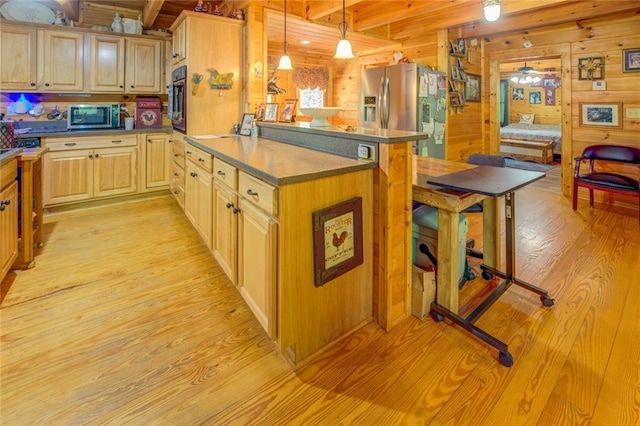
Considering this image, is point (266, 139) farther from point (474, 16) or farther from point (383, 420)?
point (474, 16)

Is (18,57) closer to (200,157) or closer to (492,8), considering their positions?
(200,157)

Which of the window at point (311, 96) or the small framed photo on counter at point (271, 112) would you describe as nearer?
the small framed photo on counter at point (271, 112)

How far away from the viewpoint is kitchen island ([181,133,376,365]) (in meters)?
1.56

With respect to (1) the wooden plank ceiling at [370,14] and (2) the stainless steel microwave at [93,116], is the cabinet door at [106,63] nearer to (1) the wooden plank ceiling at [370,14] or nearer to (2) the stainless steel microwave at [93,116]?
(2) the stainless steel microwave at [93,116]

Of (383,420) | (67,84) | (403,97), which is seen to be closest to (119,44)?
(67,84)

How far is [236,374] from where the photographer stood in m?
1.60

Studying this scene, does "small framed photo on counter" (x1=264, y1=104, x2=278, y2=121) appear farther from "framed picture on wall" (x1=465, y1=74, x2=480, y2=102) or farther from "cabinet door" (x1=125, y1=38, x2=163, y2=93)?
"framed picture on wall" (x1=465, y1=74, x2=480, y2=102)

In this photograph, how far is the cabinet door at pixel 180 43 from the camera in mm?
3615

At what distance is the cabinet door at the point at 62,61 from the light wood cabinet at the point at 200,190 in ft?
6.79

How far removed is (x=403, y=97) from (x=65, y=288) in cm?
409

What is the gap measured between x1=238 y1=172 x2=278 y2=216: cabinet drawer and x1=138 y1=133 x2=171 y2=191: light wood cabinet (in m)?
3.09

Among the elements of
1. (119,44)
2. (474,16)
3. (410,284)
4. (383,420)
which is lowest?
(383,420)

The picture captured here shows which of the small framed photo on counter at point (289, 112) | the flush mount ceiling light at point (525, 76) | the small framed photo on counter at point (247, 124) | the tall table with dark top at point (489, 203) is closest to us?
the tall table with dark top at point (489, 203)

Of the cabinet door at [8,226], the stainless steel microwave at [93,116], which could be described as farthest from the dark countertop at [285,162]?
the stainless steel microwave at [93,116]
